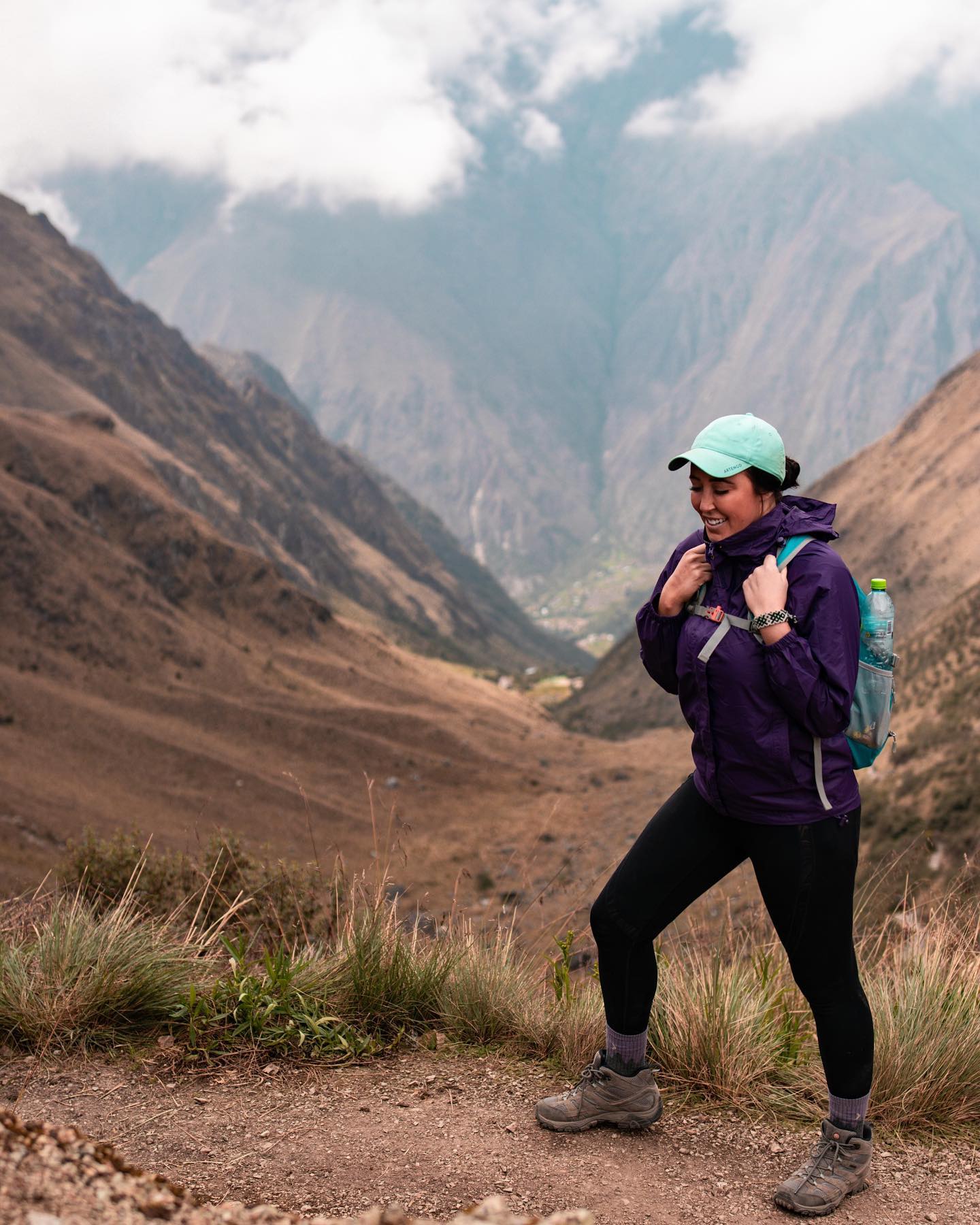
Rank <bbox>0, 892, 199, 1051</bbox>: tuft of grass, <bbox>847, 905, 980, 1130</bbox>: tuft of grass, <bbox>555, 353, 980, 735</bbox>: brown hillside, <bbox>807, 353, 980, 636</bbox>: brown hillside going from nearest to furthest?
<bbox>847, 905, 980, 1130</bbox>: tuft of grass → <bbox>0, 892, 199, 1051</bbox>: tuft of grass → <bbox>807, 353, 980, 636</bbox>: brown hillside → <bbox>555, 353, 980, 735</bbox>: brown hillside

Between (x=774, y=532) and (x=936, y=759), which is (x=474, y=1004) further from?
(x=936, y=759)

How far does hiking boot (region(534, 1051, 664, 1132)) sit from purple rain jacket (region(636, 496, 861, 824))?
1177 millimetres

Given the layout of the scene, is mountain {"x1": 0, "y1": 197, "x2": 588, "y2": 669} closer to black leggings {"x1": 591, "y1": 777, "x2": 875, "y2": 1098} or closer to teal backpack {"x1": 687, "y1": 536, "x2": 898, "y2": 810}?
black leggings {"x1": 591, "y1": 777, "x2": 875, "y2": 1098}

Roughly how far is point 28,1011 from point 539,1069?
2196 millimetres

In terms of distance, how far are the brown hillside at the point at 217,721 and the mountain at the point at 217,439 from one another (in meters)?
20.4

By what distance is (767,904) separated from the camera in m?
3.64

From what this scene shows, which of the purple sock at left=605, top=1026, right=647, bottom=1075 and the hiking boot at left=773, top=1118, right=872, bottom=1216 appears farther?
the purple sock at left=605, top=1026, right=647, bottom=1075

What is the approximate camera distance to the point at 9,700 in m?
32.2

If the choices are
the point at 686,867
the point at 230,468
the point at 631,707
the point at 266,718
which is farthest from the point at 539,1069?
the point at 230,468

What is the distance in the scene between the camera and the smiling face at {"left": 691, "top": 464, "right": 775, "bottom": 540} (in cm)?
350

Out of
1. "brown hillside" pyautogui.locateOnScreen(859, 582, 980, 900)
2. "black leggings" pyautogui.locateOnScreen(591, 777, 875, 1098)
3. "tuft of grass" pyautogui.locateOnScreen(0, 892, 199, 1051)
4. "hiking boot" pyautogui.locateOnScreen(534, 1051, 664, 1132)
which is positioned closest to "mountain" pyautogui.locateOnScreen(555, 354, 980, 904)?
"brown hillside" pyautogui.locateOnScreen(859, 582, 980, 900)

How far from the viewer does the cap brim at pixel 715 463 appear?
11.2 feet

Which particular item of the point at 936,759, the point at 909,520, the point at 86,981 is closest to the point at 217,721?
the point at 936,759

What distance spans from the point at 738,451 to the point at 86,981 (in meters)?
3.56
